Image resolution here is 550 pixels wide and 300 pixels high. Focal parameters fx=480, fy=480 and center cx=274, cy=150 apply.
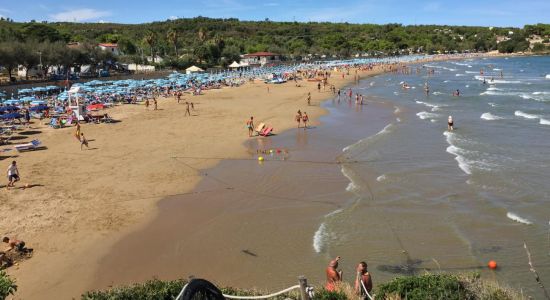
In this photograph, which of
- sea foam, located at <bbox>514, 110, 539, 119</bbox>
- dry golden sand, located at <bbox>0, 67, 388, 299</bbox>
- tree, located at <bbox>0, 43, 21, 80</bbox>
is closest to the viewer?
dry golden sand, located at <bbox>0, 67, 388, 299</bbox>

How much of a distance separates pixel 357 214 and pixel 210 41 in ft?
269

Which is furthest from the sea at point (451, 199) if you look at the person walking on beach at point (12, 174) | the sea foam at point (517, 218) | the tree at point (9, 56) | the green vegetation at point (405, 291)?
the tree at point (9, 56)

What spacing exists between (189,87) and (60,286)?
44.2 metres

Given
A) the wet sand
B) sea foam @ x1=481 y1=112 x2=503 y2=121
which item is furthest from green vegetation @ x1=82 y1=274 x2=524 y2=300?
sea foam @ x1=481 y1=112 x2=503 y2=121

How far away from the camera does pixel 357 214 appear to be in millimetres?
14117

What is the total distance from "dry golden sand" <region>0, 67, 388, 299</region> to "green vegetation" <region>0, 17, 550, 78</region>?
29229mm

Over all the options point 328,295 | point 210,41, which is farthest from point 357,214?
point 210,41

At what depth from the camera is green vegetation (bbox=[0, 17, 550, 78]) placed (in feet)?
202

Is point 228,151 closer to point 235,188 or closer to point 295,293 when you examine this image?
point 235,188

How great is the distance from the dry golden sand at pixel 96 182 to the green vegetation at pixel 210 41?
2923 cm

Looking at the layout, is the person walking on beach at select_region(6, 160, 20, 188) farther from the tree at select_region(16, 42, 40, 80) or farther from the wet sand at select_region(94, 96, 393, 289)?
the tree at select_region(16, 42, 40, 80)

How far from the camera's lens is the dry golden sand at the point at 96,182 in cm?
1132

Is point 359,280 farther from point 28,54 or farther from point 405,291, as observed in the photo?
point 28,54

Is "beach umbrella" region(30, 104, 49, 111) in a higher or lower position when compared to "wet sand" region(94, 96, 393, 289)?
higher
